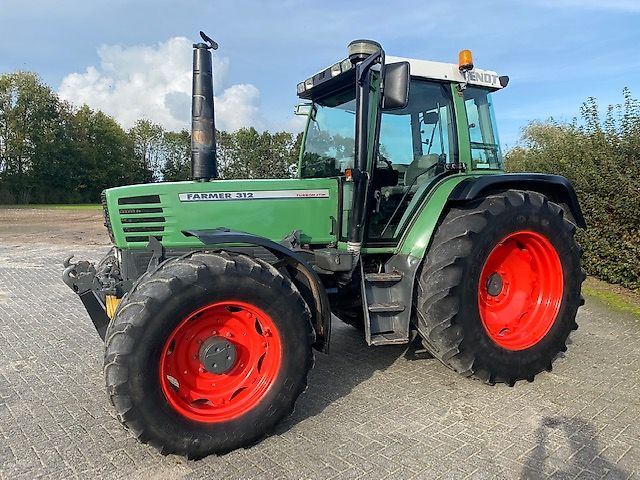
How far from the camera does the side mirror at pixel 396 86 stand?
3.38 m

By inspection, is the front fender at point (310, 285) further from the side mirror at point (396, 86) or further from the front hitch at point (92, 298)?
the side mirror at point (396, 86)

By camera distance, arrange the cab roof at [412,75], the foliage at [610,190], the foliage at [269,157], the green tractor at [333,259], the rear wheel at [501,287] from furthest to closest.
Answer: the foliage at [610,190], the foliage at [269,157], the cab roof at [412,75], the rear wheel at [501,287], the green tractor at [333,259]

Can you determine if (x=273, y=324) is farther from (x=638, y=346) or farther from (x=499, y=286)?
(x=638, y=346)

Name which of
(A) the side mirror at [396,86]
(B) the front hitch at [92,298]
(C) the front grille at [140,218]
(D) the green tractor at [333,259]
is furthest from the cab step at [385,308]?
(B) the front hitch at [92,298]

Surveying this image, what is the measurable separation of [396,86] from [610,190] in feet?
18.7

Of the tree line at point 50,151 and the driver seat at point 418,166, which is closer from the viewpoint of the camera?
the driver seat at point 418,166

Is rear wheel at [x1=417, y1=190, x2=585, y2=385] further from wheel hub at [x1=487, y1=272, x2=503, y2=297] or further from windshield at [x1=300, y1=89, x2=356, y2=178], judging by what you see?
windshield at [x1=300, y1=89, x2=356, y2=178]

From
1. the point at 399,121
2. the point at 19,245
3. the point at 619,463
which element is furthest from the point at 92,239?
the point at 619,463

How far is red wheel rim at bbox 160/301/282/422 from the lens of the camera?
122 inches

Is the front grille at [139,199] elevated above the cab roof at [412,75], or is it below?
below

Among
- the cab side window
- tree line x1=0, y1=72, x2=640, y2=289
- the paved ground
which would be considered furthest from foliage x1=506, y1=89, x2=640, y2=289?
the cab side window

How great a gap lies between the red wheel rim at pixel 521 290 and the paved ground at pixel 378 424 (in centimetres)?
41

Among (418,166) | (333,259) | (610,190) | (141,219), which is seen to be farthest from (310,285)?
(610,190)

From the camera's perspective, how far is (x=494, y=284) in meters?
4.36
